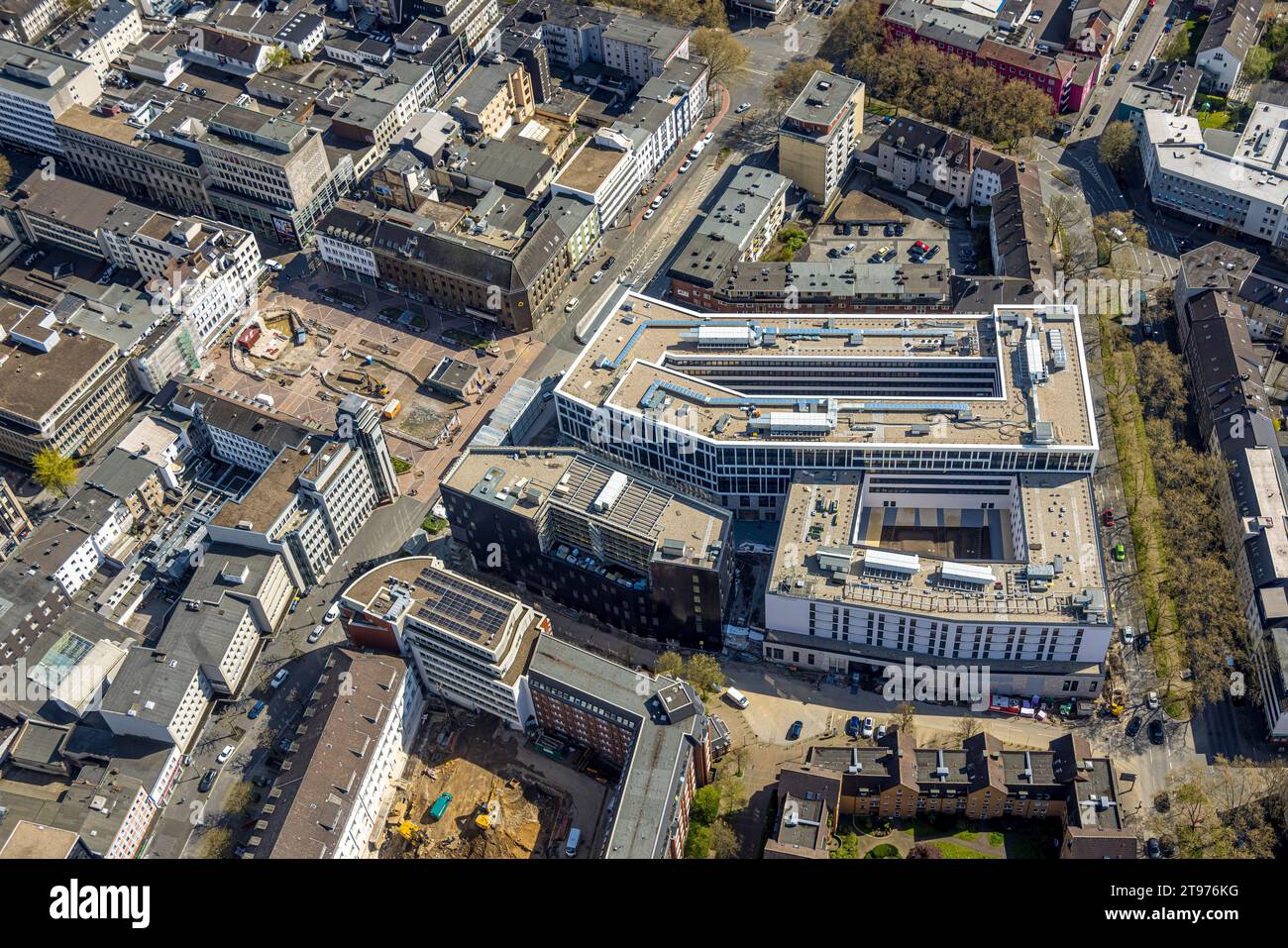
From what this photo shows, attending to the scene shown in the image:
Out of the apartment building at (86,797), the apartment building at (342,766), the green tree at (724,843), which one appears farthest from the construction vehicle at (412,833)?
the green tree at (724,843)

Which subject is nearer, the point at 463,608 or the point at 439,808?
the point at 439,808

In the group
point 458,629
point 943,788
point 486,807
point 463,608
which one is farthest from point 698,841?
point 463,608

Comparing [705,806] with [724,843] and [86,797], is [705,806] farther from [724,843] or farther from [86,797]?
[86,797]

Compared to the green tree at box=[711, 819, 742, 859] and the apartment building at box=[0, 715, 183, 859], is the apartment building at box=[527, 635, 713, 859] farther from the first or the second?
the apartment building at box=[0, 715, 183, 859]

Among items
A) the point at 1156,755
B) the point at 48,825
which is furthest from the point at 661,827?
the point at 48,825

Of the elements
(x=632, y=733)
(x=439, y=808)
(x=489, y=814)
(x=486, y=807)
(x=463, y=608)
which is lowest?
(x=439, y=808)

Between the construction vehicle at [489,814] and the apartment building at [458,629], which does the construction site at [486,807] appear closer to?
the construction vehicle at [489,814]

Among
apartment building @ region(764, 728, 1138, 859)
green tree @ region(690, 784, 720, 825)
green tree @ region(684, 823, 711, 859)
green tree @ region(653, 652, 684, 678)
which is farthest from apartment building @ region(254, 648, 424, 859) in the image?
apartment building @ region(764, 728, 1138, 859)
